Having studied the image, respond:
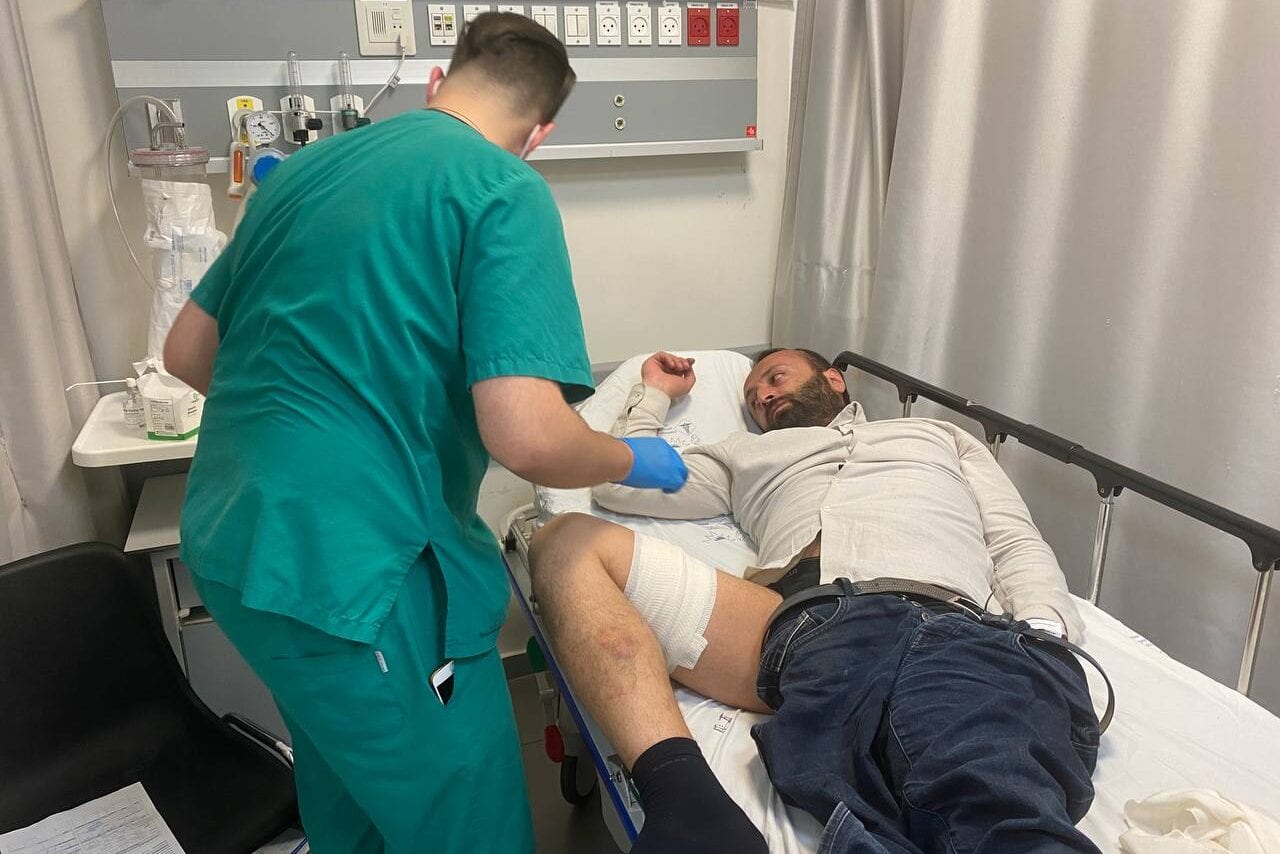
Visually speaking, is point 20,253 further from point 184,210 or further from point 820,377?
point 820,377

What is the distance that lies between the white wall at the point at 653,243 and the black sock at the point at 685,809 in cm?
146

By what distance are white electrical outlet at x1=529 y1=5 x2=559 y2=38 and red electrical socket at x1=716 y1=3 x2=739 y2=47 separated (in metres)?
0.42

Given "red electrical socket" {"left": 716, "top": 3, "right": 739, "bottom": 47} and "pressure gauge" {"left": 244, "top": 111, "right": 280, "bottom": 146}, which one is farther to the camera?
→ "red electrical socket" {"left": 716, "top": 3, "right": 739, "bottom": 47}

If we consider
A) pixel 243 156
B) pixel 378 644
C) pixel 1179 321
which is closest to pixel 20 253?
pixel 243 156

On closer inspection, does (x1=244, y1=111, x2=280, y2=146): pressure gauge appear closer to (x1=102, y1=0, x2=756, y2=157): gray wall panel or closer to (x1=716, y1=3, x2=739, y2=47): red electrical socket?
(x1=102, y1=0, x2=756, y2=157): gray wall panel

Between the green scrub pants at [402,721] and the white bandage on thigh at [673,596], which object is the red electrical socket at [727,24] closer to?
the white bandage on thigh at [673,596]

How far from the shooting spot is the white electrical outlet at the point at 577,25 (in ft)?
7.23

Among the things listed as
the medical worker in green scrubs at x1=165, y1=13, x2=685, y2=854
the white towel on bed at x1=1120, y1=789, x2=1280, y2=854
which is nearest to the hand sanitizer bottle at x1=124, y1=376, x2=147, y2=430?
the medical worker in green scrubs at x1=165, y1=13, x2=685, y2=854

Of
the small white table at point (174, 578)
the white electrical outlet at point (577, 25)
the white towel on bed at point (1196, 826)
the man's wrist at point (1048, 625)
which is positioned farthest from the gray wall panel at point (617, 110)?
the white towel on bed at point (1196, 826)

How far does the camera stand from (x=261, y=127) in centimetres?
198

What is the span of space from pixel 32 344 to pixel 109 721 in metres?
0.74

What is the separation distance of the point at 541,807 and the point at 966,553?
1.12m

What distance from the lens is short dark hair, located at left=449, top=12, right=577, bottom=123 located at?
120 centimetres

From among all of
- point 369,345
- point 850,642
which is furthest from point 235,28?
point 850,642
